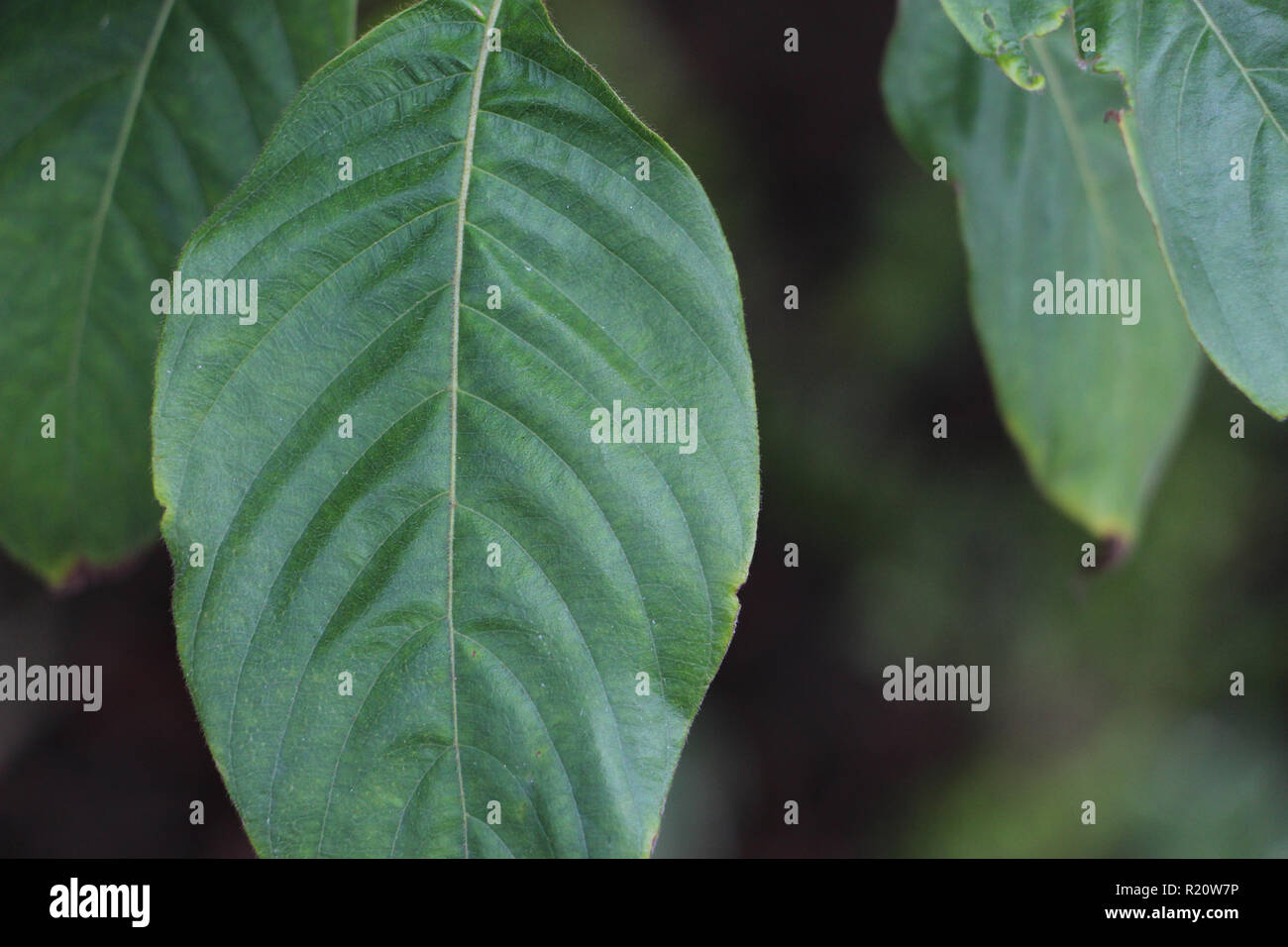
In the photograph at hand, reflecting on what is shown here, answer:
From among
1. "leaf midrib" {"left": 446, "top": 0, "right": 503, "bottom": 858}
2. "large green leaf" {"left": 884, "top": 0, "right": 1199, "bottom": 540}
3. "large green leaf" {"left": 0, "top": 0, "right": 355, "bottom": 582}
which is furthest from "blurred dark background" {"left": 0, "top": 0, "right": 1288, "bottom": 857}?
"leaf midrib" {"left": 446, "top": 0, "right": 503, "bottom": 858}

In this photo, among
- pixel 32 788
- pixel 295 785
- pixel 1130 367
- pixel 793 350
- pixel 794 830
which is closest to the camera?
pixel 295 785

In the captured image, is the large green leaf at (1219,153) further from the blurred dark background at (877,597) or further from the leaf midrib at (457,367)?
the blurred dark background at (877,597)

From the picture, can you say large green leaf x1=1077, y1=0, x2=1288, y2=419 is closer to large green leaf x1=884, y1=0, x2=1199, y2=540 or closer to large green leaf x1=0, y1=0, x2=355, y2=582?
large green leaf x1=884, y1=0, x2=1199, y2=540

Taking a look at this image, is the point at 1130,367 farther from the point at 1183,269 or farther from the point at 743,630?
the point at 743,630

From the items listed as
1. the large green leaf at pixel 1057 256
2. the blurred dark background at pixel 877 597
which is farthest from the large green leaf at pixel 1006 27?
the blurred dark background at pixel 877 597

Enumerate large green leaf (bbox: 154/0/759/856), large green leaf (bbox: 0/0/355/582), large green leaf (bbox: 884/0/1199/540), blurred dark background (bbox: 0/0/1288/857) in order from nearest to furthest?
large green leaf (bbox: 154/0/759/856) < large green leaf (bbox: 0/0/355/582) < large green leaf (bbox: 884/0/1199/540) < blurred dark background (bbox: 0/0/1288/857)
